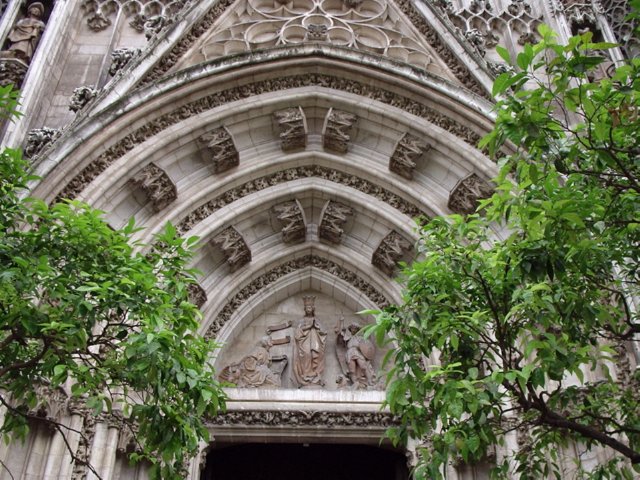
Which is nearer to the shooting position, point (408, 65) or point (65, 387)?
point (65, 387)

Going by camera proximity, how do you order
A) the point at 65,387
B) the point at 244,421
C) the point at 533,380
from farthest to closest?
1. the point at 244,421
2. the point at 65,387
3. the point at 533,380

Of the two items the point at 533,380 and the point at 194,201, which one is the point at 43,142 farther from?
the point at 533,380

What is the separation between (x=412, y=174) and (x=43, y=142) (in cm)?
547

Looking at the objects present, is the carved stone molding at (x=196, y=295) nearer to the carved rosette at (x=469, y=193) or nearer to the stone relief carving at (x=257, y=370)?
the stone relief carving at (x=257, y=370)

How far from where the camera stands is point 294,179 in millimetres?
12039

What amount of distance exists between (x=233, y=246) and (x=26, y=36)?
4740 millimetres

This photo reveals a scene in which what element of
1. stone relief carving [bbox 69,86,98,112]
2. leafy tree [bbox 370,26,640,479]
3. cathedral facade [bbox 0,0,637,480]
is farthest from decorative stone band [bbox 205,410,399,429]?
stone relief carving [bbox 69,86,98,112]

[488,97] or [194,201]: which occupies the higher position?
[488,97]

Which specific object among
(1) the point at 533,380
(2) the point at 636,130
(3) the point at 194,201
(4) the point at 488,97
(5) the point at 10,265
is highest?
(4) the point at 488,97

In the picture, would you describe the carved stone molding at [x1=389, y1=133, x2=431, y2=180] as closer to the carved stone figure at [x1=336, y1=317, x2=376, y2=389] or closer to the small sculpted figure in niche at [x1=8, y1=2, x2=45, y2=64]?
the carved stone figure at [x1=336, y1=317, x2=376, y2=389]

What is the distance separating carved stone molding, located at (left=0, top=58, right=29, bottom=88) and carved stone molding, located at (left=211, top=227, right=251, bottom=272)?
3.83 metres

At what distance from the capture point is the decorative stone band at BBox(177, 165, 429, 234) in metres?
11.3

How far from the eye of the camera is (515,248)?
6070 mm

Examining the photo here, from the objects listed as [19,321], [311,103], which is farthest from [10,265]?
[311,103]
